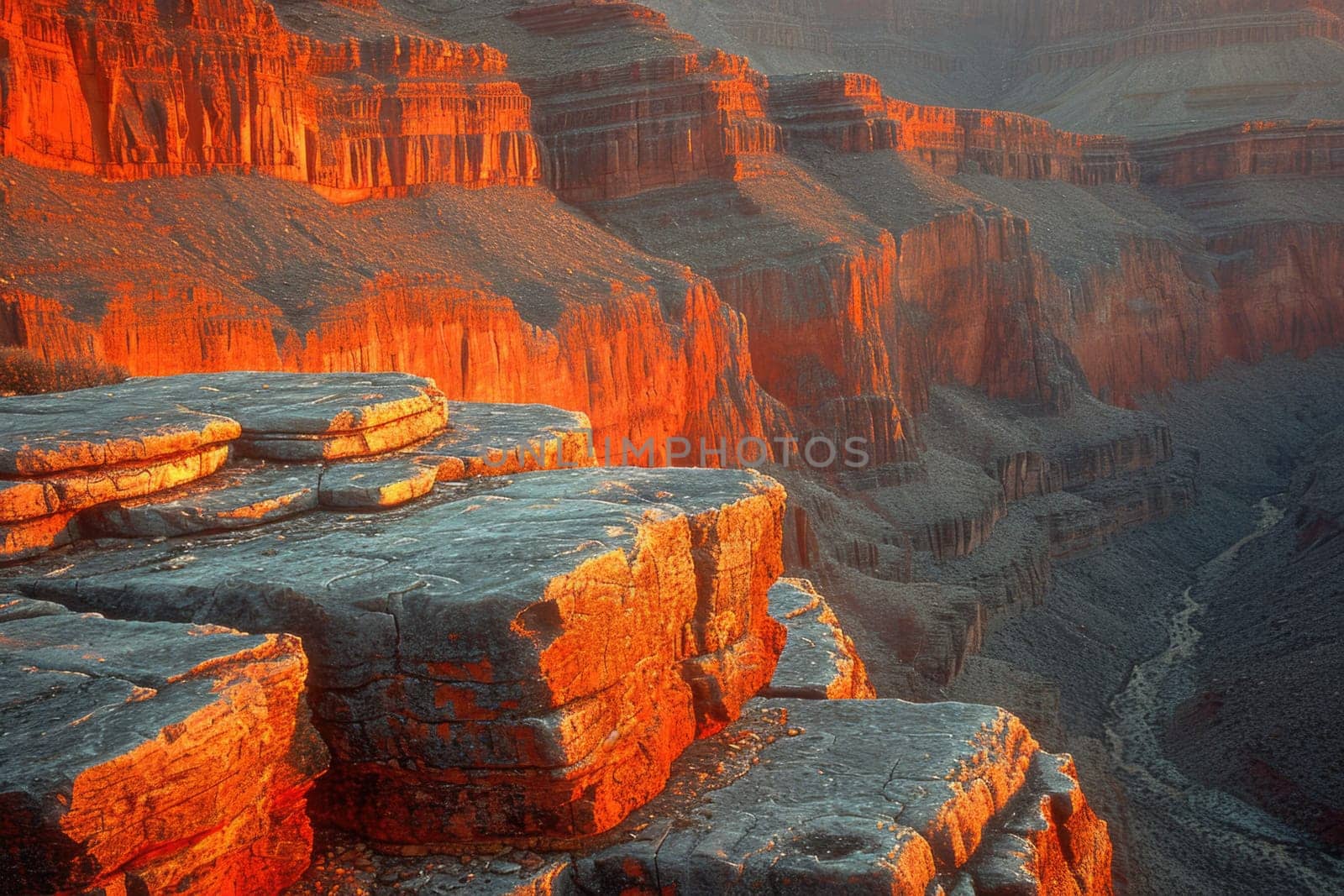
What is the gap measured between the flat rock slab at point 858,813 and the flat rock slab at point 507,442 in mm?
3376

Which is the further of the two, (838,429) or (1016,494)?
(1016,494)

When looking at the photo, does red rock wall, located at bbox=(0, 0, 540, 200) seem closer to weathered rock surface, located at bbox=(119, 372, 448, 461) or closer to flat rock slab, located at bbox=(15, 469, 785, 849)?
weathered rock surface, located at bbox=(119, 372, 448, 461)

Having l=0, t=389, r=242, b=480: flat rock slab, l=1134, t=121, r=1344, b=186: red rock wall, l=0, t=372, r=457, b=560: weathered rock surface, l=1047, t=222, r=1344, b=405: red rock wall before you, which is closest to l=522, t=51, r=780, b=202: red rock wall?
l=1047, t=222, r=1344, b=405: red rock wall

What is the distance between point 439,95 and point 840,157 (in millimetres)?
23117

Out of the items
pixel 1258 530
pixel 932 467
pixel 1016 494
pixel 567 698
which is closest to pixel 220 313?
pixel 567 698

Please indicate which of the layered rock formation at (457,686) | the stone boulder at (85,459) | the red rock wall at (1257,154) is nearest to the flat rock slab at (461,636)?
the layered rock formation at (457,686)

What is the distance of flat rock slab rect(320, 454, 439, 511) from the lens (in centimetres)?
1260

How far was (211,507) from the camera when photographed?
39.3ft

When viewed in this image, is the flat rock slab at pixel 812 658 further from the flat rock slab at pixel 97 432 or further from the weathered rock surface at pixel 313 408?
the flat rock slab at pixel 97 432

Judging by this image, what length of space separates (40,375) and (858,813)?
11.5 m

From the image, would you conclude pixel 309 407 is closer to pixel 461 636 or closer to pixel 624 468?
pixel 624 468

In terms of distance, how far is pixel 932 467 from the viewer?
50.9m

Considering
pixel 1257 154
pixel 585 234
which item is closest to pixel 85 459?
pixel 585 234

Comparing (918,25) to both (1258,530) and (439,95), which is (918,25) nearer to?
(1258,530)
